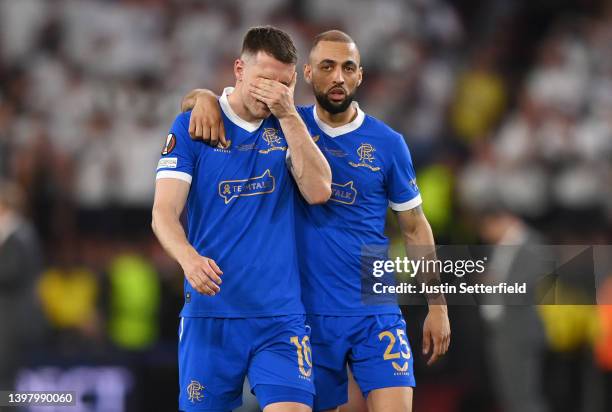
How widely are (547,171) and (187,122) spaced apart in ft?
21.2

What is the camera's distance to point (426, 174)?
394 inches

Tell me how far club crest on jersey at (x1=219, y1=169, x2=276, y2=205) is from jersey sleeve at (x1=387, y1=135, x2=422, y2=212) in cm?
80

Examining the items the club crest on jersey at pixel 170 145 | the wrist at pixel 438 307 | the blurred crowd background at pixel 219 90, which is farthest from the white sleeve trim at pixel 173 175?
the blurred crowd background at pixel 219 90

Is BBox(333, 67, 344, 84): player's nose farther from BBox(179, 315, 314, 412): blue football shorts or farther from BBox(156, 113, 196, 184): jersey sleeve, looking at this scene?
BBox(179, 315, 314, 412): blue football shorts

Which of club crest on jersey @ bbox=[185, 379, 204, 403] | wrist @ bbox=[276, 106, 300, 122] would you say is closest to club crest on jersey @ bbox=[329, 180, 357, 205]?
wrist @ bbox=[276, 106, 300, 122]

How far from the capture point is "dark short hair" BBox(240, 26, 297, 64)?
435 cm

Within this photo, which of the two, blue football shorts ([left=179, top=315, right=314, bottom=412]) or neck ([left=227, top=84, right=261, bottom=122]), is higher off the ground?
neck ([left=227, top=84, right=261, bottom=122])

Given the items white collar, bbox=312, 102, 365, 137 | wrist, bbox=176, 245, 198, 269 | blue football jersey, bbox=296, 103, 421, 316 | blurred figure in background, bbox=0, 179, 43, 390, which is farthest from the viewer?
blurred figure in background, bbox=0, 179, 43, 390

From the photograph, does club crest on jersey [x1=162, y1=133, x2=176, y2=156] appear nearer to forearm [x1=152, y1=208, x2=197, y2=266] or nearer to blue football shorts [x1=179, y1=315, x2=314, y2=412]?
forearm [x1=152, y1=208, x2=197, y2=266]

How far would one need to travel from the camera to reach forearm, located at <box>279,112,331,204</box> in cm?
434

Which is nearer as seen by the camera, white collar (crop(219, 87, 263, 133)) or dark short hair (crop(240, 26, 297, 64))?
dark short hair (crop(240, 26, 297, 64))

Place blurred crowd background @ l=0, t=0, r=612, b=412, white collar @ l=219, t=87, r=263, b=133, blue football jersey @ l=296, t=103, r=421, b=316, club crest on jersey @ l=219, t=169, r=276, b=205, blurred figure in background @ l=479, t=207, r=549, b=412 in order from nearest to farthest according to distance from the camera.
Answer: club crest on jersey @ l=219, t=169, r=276, b=205, white collar @ l=219, t=87, r=263, b=133, blue football jersey @ l=296, t=103, r=421, b=316, blurred crowd background @ l=0, t=0, r=612, b=412, blurred figure in background @ l=479, t=207, r=549, b=412

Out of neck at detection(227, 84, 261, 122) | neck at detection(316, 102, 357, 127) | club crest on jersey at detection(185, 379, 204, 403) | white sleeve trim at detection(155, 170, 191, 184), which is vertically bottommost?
club crest on jersey at detection(185, 379, 204, 403)

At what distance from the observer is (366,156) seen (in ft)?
16.0
